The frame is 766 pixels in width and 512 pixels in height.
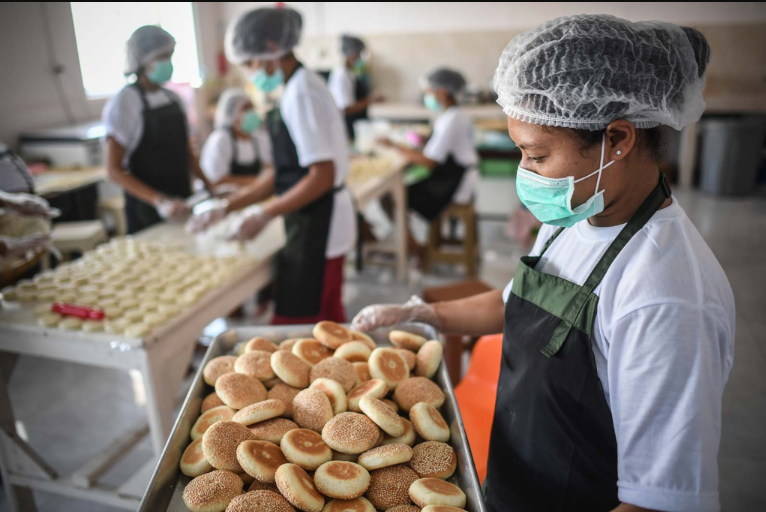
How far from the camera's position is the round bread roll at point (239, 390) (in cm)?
122

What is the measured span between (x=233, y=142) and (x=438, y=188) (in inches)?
74.0

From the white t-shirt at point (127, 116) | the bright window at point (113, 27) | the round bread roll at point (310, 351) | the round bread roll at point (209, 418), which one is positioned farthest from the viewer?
the bright window at point (113, 27)

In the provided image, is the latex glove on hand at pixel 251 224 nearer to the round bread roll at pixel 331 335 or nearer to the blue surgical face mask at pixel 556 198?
the round bread roll at pixel 331 335

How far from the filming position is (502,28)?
26.0ft

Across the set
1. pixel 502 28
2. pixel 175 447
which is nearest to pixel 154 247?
pixel 175 447

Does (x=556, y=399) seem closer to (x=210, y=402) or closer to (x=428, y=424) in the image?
(x=428, y=424)

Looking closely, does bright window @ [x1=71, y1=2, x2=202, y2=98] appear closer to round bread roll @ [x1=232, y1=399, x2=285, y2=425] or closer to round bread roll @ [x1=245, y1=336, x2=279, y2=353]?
round bread roll @ [x1=245, y1=336, x2=279, y2=353]

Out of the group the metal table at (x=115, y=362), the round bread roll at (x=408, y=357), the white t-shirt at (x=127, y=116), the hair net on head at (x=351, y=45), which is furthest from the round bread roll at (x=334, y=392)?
the hair net on head at (x=351, y=45)

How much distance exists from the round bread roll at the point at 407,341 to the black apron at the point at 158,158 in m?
2.37

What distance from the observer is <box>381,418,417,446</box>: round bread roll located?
1149 millimetres

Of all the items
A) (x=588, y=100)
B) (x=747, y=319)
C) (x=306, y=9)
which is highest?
(x=306, y=9)

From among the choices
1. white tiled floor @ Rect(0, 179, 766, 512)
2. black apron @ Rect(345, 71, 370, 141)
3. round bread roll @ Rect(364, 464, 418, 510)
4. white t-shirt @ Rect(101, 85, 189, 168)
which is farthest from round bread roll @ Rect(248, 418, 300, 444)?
black apron @ Rect(345, 71, 370, 141)

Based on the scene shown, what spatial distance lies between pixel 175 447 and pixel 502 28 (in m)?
8.09

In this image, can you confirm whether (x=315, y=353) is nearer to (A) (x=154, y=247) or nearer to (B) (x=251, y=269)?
(B) (x=251, y=269)
